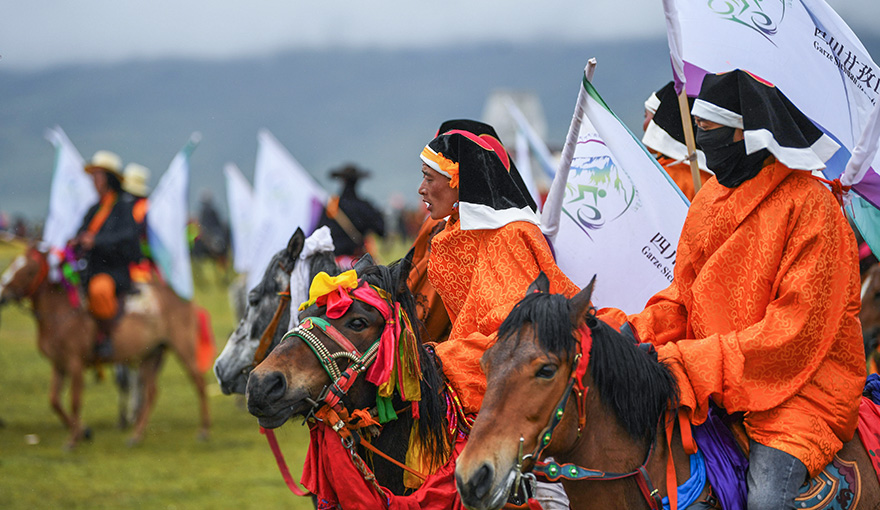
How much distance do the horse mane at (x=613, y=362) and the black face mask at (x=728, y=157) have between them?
2.53 feet

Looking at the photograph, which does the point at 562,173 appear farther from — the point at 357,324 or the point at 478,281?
the point at 357,324

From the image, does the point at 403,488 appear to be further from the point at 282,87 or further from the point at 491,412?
the point at 282,87

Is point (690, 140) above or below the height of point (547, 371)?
above

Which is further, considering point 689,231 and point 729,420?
point 689,231

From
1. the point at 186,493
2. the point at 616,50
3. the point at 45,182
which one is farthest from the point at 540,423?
the point at 616,50

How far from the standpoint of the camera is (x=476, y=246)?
361cm

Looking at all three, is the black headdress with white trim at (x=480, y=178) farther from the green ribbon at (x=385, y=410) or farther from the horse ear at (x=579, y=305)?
the horse ear at (x=579, y=305)

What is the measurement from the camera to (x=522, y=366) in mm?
2404

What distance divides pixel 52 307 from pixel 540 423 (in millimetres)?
9289

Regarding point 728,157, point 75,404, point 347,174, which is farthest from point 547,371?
point 75,404

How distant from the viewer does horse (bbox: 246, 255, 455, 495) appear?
9.88 feet

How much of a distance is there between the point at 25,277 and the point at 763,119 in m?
9.60

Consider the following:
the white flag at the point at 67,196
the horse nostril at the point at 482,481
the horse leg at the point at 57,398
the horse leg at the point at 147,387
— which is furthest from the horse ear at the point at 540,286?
the white flag at the point at 67,196

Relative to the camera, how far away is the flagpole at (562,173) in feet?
13.2
